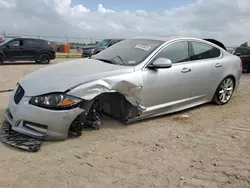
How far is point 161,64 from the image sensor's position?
410cm

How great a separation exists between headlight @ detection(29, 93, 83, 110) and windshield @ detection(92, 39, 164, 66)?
4.11ft

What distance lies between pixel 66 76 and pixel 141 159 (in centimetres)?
157

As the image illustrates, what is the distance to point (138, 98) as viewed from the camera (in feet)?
13.2

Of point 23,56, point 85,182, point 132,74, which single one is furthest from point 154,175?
point 23,56

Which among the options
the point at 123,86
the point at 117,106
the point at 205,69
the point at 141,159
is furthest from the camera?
the point at 205,69

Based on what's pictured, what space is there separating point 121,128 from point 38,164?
151 cm

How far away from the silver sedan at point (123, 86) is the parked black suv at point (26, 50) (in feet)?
37.7

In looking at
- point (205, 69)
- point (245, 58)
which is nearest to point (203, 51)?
point (205, 69)

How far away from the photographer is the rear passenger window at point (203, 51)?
4.94 metres

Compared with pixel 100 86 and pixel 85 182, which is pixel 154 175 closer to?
pixel 85 182

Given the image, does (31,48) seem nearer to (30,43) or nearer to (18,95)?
(30,43)

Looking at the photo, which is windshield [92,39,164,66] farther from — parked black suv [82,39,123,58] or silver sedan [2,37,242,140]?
parked black suv [82,39,123,58]

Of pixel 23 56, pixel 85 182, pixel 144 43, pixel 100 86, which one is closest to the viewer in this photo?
pixel 85 182

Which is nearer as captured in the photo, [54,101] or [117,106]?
[54,101]
